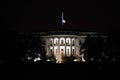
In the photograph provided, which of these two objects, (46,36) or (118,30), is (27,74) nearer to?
(118,30)

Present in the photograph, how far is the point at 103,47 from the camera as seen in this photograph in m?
83.8

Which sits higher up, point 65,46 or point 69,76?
point 69,76

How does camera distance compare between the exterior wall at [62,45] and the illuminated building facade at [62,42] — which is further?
the exterior wall at [62,45]

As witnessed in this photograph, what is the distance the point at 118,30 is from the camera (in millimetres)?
84125

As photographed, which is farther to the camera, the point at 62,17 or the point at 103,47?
the point at 62,17

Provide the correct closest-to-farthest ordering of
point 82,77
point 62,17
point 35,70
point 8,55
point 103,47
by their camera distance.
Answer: point 82,77, point 35,70, point 8,55, point 103,47, point 62,17

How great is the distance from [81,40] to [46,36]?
38.9ft

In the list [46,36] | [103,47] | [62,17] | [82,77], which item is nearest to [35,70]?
[82,77]

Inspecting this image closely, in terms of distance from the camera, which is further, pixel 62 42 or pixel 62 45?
pixel 62 45

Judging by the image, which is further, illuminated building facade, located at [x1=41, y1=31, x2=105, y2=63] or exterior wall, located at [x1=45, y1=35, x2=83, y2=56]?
exterior wall, located at [x1=45, y1=35, x2=83, y2=56]

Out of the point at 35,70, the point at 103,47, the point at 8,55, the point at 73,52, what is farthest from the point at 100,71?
the point at 73,52

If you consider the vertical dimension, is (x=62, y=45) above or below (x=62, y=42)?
below

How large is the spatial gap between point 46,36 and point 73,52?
1012 cm

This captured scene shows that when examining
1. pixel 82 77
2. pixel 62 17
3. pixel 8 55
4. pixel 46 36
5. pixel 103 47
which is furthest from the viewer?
pixel 46 36
